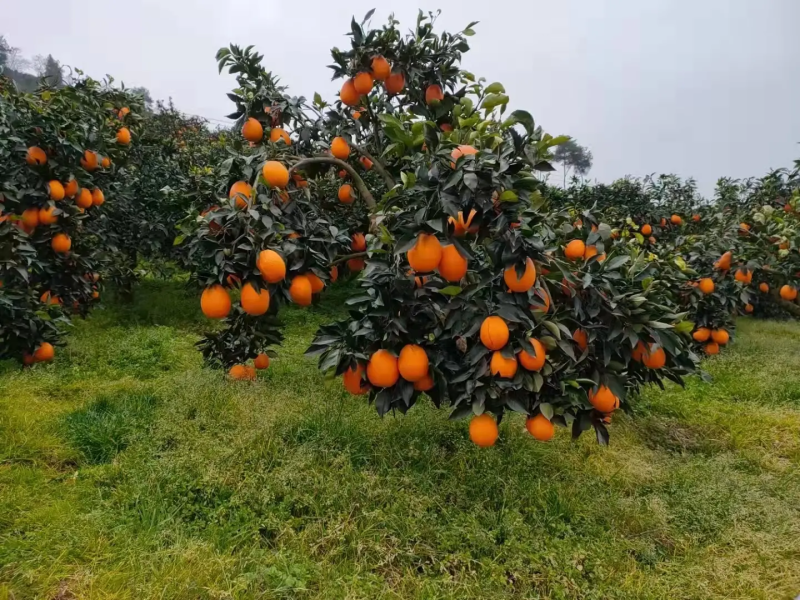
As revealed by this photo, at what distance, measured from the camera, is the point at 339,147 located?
3029 millimetres

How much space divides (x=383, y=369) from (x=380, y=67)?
1810 mm

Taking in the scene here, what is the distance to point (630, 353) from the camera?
210 centimetres

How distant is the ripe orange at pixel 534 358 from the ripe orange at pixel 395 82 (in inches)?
74.9

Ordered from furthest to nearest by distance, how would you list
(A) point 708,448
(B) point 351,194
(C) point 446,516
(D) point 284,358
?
(D) point 284,358, (B) point 351,194, (A) point 708,448, (C) point 446,516

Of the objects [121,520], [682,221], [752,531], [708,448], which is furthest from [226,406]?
[682,221]

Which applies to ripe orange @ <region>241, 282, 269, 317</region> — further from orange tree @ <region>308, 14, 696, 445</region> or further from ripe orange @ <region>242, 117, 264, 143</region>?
ripe orange @ <region>242, 117, 264, 143</region>

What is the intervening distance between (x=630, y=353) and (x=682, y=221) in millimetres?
6053

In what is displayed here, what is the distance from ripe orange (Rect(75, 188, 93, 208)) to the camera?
398 centimetres

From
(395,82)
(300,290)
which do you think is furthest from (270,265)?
(395,82)

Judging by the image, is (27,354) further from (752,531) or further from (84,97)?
(752,531)

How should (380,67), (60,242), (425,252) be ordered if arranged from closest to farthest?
(425,252)
(380,67)
(60,242)

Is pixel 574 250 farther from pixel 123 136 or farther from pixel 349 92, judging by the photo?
pixel 123 136

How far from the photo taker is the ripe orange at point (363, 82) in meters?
2.88

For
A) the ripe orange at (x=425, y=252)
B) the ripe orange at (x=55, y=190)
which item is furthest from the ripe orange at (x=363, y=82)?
the ripe orange at (x=55, y=190)
